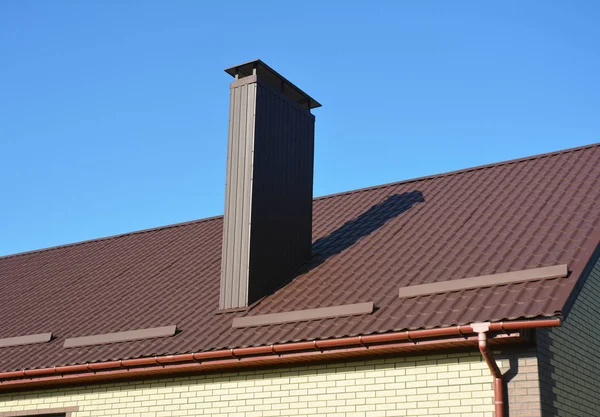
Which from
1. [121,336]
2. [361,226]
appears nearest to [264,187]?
[361,226]

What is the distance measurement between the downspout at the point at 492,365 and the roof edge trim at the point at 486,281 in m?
1.10

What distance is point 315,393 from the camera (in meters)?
8.94

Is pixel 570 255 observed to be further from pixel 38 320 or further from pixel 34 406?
pixel 38 320

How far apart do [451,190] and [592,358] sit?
162 inches

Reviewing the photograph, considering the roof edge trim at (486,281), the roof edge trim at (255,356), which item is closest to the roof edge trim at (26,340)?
the roof edge trim at (255,356)

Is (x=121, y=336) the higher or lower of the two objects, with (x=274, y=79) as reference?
lower

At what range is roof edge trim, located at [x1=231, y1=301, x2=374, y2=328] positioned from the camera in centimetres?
919

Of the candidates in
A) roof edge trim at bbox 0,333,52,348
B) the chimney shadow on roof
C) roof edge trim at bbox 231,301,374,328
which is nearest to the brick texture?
roof edge trim at bbox 231,301,374,328

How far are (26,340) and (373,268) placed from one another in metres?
5.20

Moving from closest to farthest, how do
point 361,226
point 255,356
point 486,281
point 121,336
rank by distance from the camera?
point 486,281, point 255,356, point 121,336, point 361,226

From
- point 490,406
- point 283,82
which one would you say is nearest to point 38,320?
point 283,82

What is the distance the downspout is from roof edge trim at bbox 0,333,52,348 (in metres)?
6.56

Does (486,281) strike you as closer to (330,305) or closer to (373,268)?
(330,305)

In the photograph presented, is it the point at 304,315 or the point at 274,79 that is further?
the point at 274,79
